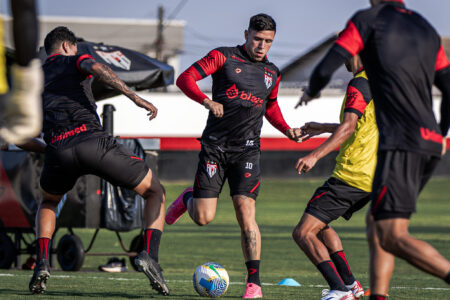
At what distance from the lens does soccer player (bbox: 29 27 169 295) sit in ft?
21.9

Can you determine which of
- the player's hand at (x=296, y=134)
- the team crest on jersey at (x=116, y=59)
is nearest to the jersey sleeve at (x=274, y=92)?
the player's hand at (x=296, y=134)

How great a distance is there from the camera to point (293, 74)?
56.4m

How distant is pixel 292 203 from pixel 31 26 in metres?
24.5

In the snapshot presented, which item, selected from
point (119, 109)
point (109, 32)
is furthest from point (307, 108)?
point (109, 32)

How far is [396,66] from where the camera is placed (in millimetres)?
4680

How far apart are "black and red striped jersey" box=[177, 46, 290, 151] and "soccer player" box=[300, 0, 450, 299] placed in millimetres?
2668

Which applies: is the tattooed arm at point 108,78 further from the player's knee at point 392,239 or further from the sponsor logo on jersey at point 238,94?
the player's knee at point 392,239

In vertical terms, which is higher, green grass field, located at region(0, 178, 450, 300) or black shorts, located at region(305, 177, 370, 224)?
black shorts, located at region(305, 177, 370, 224)

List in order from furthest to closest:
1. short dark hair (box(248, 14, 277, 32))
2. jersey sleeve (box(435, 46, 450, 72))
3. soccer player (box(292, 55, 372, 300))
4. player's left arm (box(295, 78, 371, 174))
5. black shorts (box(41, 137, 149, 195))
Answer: short dark hair (box(248, 14, 277, 32)) < black shorts (box(41, 137, 149, 195)) < soccer player (box(292, 55, 372, 300)) < player's left arm (box(295, 78, 371, 174)) < jersey sleeve (box(435, 46, 450, 72))

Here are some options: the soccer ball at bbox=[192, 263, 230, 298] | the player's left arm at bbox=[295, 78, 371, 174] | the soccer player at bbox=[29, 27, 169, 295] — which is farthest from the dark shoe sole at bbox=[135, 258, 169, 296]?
the player's left arm at bbox=[295, 78, 371, 174]

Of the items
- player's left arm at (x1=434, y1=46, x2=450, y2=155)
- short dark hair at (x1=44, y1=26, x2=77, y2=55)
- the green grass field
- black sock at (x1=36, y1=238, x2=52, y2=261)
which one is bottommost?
the green grass field

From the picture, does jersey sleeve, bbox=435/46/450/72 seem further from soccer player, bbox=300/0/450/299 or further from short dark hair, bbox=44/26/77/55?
short dark hair, bbox=44/26/77/55

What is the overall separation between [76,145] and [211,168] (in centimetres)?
142

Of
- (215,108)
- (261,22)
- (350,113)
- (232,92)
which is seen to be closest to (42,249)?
(215,108)
